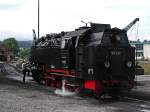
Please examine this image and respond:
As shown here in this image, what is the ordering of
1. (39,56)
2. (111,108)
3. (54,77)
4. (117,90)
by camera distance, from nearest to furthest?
(111,108) < (117,90) < (54,77) < (39,56)

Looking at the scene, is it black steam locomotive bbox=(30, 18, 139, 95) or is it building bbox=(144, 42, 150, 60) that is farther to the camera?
building bbox=(144, 42, 150, 60)

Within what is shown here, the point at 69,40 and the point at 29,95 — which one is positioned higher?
the point at 69,40

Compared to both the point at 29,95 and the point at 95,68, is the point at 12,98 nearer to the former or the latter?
the point at 29,95

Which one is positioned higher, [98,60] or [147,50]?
[98,60]

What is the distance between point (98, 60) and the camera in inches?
686

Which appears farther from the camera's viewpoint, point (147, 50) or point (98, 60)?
point (147, 50)

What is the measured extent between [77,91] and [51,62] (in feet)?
13.2

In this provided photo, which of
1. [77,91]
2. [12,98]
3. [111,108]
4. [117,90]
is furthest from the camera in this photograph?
[77,91]

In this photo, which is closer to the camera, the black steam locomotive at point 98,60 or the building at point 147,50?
the black steam locomotive at point 98,60

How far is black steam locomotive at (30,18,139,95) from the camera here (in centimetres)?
1745

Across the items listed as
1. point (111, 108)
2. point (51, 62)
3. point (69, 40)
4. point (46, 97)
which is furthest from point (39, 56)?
point (111, 108)

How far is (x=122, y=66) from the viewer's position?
17922mm

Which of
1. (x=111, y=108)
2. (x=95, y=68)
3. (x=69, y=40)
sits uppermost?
(x=69, y=40)

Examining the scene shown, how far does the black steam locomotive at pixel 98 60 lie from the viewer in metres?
17.5
